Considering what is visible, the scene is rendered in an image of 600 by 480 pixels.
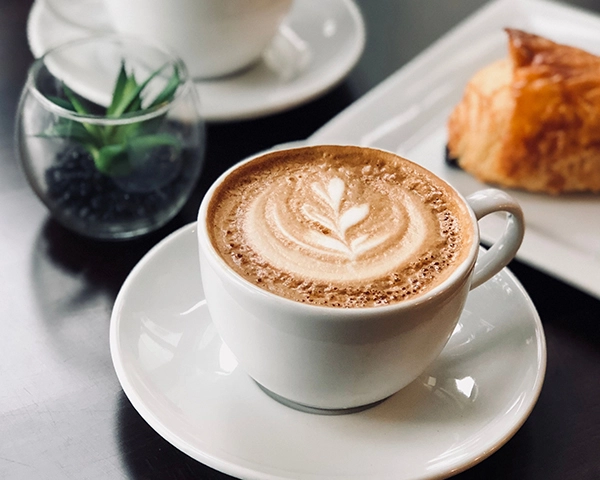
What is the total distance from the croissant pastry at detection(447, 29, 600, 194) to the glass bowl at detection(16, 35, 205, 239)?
0.48 metres

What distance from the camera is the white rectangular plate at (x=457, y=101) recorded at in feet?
3.37

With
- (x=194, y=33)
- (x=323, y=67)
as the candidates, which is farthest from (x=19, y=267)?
(x=323, y=67)

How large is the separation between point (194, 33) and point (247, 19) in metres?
0.09

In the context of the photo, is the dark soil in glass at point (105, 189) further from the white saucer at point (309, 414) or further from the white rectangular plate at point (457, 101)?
the white rectangular plate at point (457, 101)

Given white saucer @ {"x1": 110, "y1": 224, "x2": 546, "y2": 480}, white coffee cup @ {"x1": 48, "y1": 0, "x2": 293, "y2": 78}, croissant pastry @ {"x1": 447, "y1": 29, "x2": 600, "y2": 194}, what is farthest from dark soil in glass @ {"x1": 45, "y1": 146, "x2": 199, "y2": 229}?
croissant pastry @ {"x1": 447, "y1": 29, "x2": 600, "y2": 194}

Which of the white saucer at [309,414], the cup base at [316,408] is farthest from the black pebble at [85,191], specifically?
the cup base at [316,408]

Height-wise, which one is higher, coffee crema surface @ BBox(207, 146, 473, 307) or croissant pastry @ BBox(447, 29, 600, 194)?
coffee crema surface @ BBox(207, 146, 473, 307)

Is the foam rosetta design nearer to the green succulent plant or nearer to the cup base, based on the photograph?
the cup base

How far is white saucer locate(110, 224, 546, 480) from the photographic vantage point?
0.68 metres

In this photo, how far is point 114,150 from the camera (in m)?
0.99

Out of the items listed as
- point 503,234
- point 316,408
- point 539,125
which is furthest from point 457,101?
point 316,408

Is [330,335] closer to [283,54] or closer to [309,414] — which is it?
[309,414]

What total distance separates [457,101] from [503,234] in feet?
2.06

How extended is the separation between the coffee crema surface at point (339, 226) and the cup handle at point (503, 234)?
0.02 m
